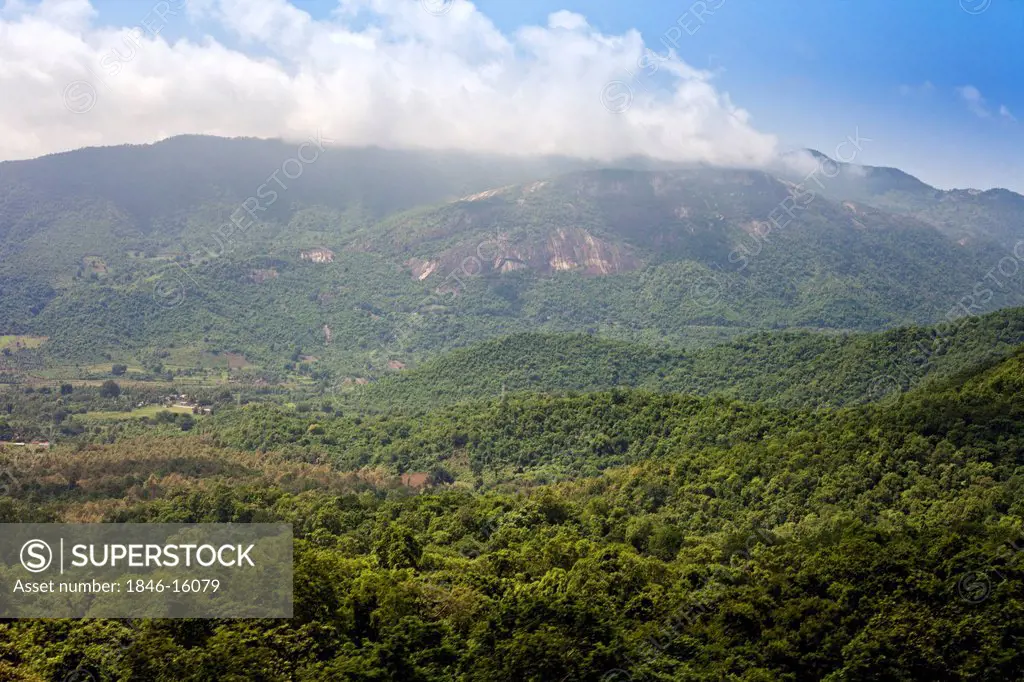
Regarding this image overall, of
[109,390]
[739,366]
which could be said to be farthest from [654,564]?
[109,390]

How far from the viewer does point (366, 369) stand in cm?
16738

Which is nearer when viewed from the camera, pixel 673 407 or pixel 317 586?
pixel 317 586

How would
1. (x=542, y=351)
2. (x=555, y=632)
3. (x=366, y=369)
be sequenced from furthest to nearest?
(x=366, y=369), (x=542, y=351), (x=555, y=632)

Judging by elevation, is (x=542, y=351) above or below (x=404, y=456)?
above

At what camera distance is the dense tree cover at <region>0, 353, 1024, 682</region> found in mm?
28625

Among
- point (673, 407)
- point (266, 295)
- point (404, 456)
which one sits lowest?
point (404, 456)

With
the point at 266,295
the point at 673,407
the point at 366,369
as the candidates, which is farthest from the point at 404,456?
the point at 266,295

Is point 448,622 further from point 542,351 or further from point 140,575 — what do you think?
point 542,351

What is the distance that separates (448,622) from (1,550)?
774 inches

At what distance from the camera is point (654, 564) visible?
36.9m
